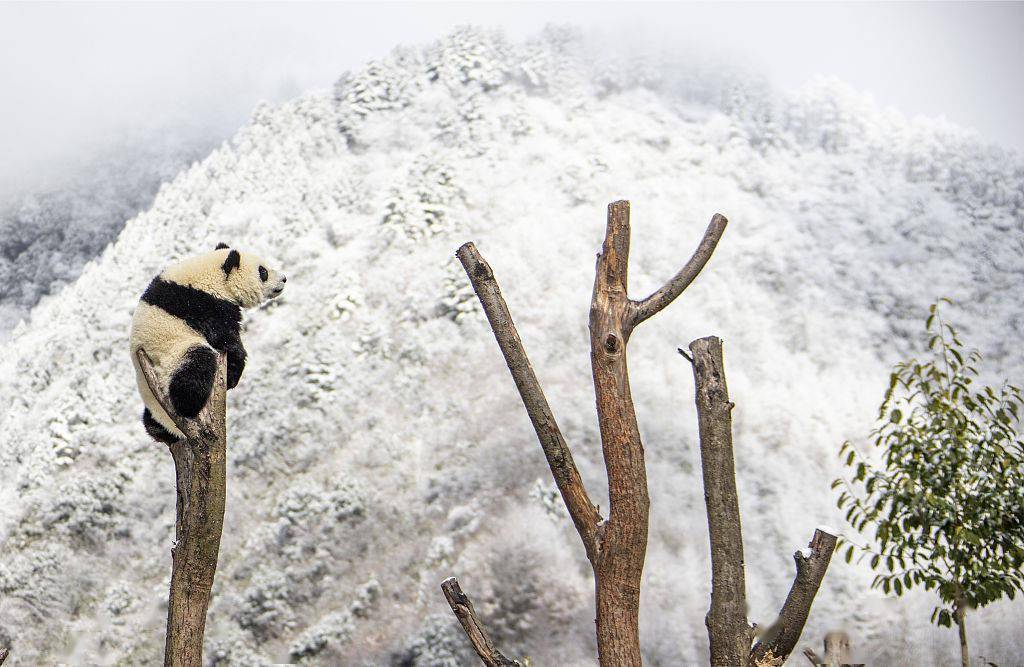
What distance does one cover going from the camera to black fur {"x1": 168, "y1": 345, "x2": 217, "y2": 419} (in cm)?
276

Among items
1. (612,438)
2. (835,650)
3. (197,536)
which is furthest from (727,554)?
(197,536)

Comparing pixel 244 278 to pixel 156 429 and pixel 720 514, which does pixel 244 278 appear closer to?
pixel 156 429


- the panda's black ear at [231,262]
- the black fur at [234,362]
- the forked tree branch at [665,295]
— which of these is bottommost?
the black fur at [234,362]

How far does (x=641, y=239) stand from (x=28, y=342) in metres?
5.33

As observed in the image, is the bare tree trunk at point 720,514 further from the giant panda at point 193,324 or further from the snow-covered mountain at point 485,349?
the snow-covered mountain at point 485,349

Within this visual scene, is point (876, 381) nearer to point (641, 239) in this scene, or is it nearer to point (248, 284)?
point (641, 239)

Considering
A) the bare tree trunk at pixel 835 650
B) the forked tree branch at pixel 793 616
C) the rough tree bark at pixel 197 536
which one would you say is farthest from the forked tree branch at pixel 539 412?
the rough tree bark at pixel 197 536

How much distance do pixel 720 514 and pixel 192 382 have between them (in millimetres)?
1808

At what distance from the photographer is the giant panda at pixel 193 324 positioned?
2791 millimetres

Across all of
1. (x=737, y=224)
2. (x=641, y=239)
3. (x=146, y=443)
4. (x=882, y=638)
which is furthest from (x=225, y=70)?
(x=882, y=638)

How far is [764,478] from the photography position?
19.1 ft

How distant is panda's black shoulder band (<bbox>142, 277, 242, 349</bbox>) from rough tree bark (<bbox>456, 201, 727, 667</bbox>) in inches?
39.3

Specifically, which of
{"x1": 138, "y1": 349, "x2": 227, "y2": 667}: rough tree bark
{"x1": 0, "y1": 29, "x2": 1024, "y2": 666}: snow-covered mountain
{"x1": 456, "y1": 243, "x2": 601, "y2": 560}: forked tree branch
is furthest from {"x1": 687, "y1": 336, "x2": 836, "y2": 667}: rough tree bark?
{"x1": 0, "y1": 29, "x2": 1024, "y2": 666}: snow-covered mountain

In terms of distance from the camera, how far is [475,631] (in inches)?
99.7
